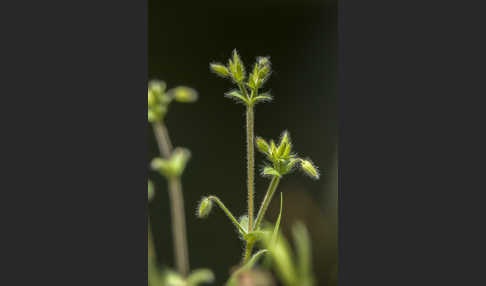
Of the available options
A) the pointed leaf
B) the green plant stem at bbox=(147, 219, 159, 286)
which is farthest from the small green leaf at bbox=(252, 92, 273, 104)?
the green plant stem at bbox=(147, 219, 159, 286)

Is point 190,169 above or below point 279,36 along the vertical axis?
below

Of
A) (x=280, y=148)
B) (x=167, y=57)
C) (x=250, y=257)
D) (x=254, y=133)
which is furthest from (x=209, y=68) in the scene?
(x=250, y=257)

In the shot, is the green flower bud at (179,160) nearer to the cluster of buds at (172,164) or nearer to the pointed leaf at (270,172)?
the cluster of buds at (172,164)

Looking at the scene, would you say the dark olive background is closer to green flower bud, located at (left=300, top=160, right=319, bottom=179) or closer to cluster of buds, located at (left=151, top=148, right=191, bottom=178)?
cluster of buds, located at (left=151, top=148, right=191, bottom=178)

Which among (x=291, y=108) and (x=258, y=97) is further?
(x=291, y=108)

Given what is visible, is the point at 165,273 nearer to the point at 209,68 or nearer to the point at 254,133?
the point at 254,133

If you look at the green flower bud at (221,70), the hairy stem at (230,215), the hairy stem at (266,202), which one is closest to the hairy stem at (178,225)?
the hairy stem at (230,215)

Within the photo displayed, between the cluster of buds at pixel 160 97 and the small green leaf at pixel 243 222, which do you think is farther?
the cluster of buds at pixel 160 97

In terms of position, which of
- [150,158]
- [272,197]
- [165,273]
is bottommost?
[165,273]
